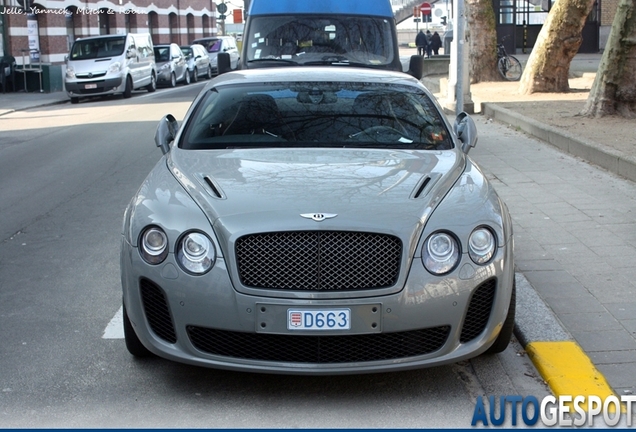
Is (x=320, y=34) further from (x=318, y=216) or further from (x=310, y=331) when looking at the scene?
(x=310, y=331)

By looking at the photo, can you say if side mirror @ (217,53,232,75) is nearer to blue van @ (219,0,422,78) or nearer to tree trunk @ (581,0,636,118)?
blue van @ (219,0,422,78)

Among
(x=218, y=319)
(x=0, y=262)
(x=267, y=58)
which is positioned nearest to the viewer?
(x=218, y=319)

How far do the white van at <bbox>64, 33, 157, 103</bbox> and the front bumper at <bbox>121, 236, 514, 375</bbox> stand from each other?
950 inches

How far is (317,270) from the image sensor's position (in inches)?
171

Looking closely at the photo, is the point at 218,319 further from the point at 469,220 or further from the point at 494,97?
the point at 494,97

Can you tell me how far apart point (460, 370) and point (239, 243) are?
1416 millimetres

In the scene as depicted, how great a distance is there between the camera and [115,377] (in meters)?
4.86

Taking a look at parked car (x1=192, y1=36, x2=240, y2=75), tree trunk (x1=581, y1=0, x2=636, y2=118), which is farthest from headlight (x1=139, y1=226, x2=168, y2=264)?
parked car (x1=192, y1=36, x2=240, y2=75)

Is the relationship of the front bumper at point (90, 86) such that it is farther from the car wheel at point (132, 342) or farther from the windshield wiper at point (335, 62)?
the car wheel at point (132, 342)

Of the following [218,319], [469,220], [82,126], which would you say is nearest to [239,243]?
[218,319]

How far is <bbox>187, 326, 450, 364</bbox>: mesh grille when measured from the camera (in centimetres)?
442

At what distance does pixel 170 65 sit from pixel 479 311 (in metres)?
30.7

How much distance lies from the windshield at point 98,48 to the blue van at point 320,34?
51.3ft

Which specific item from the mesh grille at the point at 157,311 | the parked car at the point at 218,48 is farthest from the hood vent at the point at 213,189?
the parked car at the point at 218,48
